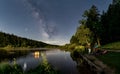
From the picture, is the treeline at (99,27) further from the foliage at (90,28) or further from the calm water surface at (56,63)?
the calm water surface at (56,63)

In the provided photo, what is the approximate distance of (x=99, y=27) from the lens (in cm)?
7688

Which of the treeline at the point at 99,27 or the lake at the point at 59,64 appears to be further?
the treeline at the point at 99,27

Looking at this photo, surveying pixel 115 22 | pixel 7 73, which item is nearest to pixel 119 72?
pixel 7 73

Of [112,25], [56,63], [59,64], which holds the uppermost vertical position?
[112,25]

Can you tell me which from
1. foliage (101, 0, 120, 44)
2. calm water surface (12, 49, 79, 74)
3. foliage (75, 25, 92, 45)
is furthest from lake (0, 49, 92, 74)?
foliage (101, 0, 120, 44)

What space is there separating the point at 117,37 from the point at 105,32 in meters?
5.84

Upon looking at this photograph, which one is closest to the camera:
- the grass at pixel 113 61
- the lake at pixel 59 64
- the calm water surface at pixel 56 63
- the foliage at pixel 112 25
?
the grass at pixel 113 61

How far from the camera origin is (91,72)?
104 feet

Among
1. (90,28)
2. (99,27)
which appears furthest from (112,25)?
(90,28)

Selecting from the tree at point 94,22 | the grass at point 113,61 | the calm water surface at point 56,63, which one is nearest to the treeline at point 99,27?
the tree at point 94,22

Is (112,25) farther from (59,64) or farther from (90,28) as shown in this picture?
(59,64)

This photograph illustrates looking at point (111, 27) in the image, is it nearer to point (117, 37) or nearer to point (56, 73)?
point (117, 37)

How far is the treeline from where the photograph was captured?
74.4 meters

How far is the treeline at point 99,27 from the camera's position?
244ft
